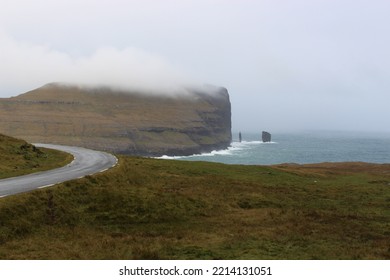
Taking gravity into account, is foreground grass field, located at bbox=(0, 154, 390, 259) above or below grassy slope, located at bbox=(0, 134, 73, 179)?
below

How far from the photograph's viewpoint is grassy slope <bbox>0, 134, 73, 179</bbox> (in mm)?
38728

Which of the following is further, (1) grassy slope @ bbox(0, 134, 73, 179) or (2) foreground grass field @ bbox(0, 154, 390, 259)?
(1) grassy slope @ bbox(0, 134, 73, 179)

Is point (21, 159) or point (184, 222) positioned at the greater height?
point (21, 159)

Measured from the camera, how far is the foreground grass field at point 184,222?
17.6 m

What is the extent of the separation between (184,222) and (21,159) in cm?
3039

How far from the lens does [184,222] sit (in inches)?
1022

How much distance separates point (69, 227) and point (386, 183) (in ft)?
154

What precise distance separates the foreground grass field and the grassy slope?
389 inches

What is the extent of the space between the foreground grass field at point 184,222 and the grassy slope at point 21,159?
32.4ft

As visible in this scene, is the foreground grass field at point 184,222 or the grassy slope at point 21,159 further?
the grassy slope at point 21,159

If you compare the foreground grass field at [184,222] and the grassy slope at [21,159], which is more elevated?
the grassy slope at [21,159]

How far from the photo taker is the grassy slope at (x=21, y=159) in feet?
127

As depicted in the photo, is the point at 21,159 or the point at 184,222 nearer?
the point at 184,222
